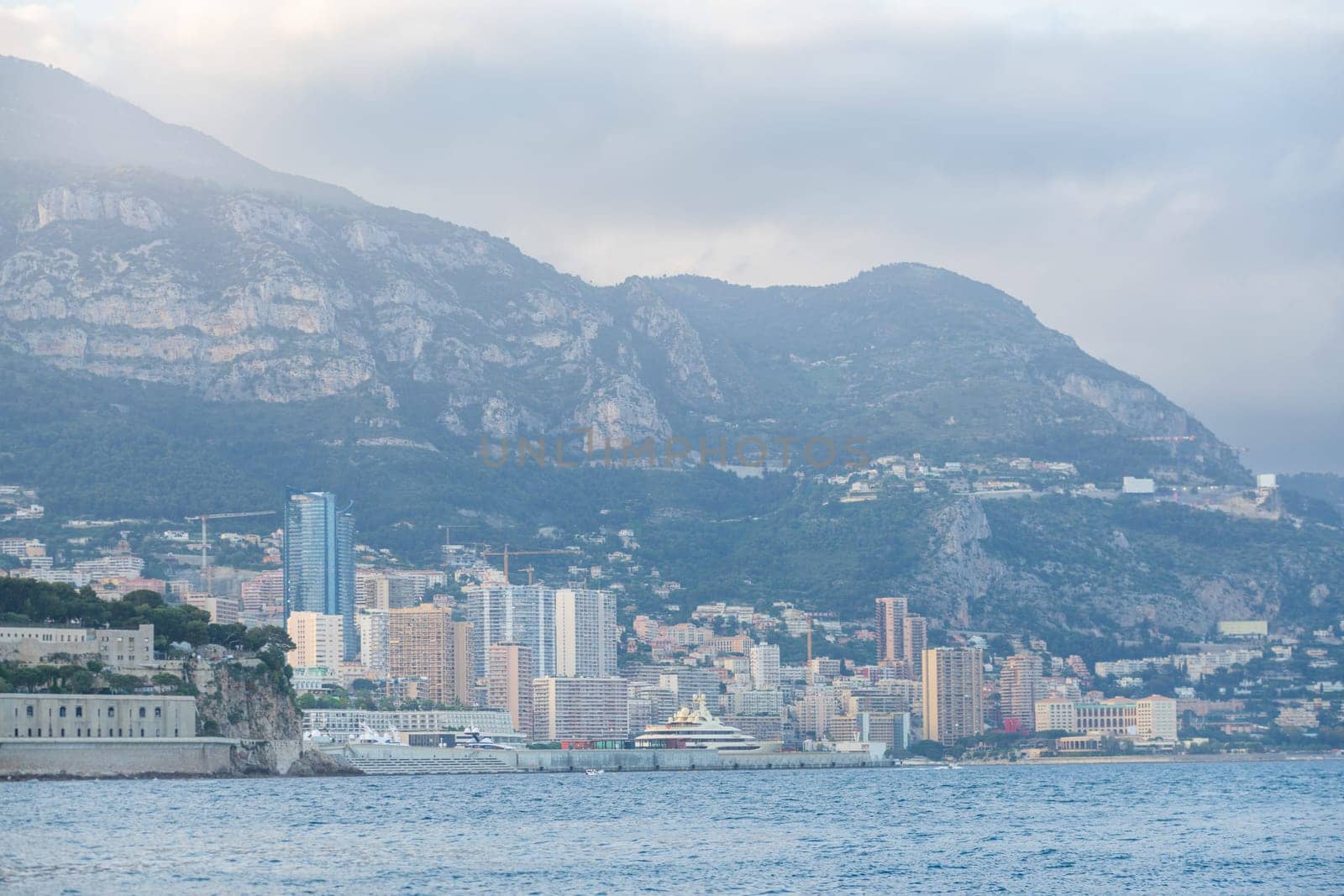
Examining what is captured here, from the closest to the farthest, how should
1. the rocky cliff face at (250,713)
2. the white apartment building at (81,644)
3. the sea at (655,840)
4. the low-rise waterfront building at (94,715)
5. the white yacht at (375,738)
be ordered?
the sea at (655,840), the low-rise waterfront building at (94,715), the white apartment building at (81,644), the rocky cliff face at (250,713), the white yacht at (375,738)

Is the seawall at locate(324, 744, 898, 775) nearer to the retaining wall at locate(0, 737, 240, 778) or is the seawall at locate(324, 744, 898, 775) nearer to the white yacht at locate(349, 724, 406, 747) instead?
the white yacht at locate(349, 724, 406, 747)

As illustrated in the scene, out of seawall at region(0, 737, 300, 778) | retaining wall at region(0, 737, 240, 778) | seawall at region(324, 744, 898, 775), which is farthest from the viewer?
seawall at region(324, 744, 898, 775)

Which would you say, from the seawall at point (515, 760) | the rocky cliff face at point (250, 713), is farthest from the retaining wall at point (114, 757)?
the seawall at point (515, 760)

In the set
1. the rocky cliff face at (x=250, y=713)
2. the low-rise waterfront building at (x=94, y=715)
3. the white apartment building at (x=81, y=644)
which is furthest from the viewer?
the rocky cliff face at (x=250, y=713)

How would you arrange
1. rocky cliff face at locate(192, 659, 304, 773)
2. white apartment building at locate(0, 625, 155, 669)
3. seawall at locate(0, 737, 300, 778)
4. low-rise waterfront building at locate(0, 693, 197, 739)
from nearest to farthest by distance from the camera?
seawall at locate(0, 737, 300, 778) → low-rise waterfront building at locate(0, 693, 197, 739) → white apartment building at locate(0, 625, 155, 669) → rocky cliff face at locate(192, 659, 304, 773)

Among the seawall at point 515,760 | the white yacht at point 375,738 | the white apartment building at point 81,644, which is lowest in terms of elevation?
the seawall at point 515,760

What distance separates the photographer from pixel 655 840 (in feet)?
287

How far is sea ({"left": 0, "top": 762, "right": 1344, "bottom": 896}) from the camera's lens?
70.4 metres

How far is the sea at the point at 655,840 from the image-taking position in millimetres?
70438

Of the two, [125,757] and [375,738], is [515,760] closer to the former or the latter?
[375,738]

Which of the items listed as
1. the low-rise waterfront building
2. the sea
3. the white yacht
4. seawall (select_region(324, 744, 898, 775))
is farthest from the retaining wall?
the white yacht

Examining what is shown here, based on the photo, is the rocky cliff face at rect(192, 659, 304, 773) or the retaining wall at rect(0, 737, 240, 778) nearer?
the retaining wall at rect(0, 737, 240, 778)

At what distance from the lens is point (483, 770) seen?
579 ft

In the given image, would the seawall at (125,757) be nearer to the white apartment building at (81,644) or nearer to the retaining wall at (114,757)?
the retaining wall at (114,757)
